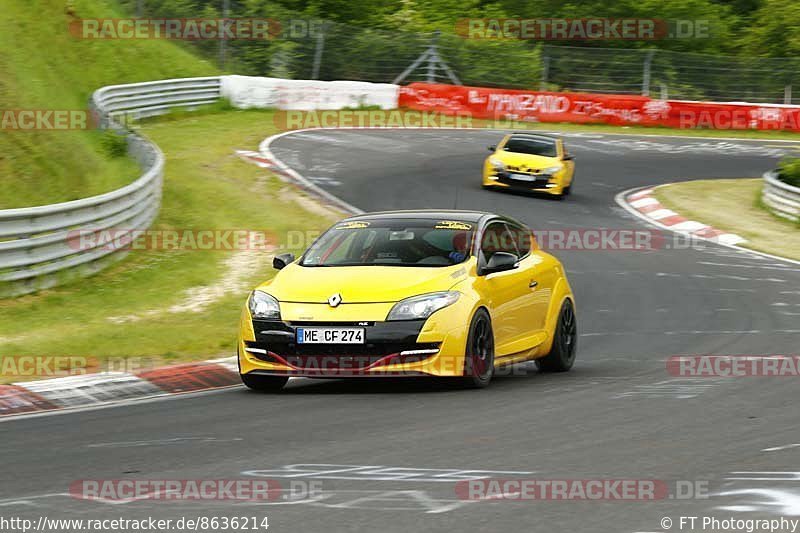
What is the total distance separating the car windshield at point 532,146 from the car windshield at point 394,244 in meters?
17.1

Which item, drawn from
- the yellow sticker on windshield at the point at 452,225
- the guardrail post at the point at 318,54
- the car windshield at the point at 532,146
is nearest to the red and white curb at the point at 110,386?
the yellow sticker on windshield at the point at 452,225

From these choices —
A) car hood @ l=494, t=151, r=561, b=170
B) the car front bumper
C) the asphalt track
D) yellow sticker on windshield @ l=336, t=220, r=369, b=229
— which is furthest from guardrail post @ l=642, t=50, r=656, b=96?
the car front bumper

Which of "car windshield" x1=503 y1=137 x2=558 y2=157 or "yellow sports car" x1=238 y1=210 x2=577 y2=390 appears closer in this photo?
"yellow sports car" x1=238 y1=210 x2=577 y2=390

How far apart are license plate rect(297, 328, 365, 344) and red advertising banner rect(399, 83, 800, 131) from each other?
31752 millimetres

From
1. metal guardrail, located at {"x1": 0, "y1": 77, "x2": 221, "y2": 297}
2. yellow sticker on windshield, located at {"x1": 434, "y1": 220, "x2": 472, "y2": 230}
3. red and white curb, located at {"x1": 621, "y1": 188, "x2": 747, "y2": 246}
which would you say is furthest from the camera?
red and white curb, located at {"x1": 621, "y1": 188, "x2": 747, "y2": 246}

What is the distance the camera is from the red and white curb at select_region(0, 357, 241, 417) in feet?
32.3

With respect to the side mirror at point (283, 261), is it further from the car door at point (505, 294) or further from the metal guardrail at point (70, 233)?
the metal guardrail at point (70, 233)

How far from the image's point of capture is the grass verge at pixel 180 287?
12594mm

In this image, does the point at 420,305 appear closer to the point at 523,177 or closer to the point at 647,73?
the point at 523,177

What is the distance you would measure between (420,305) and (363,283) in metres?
0.51

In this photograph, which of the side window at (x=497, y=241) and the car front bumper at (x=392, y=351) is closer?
the car front bumper at (x=392, y=351)

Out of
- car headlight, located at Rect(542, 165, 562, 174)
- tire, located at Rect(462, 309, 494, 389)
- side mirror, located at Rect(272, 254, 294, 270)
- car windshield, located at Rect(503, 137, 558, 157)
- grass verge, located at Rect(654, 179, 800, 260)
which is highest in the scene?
side mirror, located at Rect(272, 254, 294, 270)

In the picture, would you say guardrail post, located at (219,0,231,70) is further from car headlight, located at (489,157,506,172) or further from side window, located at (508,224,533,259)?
side window, located at (508,224,533,259)

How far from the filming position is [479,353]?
10.0 metres
